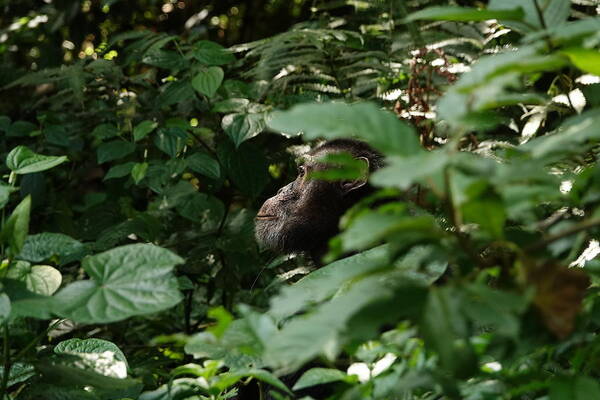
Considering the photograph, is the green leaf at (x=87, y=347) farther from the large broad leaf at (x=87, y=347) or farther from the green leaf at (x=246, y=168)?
the green leaf at (x=246, y=168)

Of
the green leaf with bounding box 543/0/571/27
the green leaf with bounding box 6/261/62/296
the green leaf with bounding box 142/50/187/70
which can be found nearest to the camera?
the green leaf with bounding box 543/0/571/27

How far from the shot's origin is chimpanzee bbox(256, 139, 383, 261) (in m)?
3.52

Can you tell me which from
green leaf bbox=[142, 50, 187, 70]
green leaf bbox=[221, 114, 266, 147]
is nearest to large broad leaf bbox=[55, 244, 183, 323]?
green leaf bbox=[221, 114, 266, 147]

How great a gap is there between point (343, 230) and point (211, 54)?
4.84 feet

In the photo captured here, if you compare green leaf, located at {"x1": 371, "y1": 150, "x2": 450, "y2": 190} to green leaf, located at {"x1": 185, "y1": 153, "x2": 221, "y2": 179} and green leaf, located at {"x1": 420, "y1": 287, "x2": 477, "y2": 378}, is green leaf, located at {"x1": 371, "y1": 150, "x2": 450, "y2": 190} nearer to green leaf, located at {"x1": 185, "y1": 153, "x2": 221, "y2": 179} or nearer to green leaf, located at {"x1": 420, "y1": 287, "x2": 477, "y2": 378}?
green leaf, located at {"x1": 420, "y1": 287, "x2": 477, "y2": 378}

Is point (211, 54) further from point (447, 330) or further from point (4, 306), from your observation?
point (447, 330)

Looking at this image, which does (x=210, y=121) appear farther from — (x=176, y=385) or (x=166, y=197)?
(x=176, y=385)

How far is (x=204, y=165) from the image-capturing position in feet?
12.7

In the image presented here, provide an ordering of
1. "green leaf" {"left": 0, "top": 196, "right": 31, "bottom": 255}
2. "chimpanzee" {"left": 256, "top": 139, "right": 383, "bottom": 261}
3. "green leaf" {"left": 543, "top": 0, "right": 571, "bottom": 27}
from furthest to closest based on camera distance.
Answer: "chimpanzee" {"left": 256, "top": 139, "right": 383, "bottom": 261} → "green leaf" {"left": 0, "top": 196, "right": 31, "bottom": 255} → "green leaf" {"left": 543, "top": 0, "right": 571, "bottom": 27}

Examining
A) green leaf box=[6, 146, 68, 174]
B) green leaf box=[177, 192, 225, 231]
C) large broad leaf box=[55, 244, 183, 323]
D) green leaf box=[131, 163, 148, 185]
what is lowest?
green leaf box=[177, 192, 225, 231]

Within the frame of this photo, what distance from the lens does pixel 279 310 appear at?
1.06 m

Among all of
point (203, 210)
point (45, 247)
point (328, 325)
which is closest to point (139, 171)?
point (203, 210)

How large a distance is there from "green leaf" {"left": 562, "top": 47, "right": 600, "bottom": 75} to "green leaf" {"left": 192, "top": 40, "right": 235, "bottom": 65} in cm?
284

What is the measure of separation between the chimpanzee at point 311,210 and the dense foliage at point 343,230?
0.12 m
